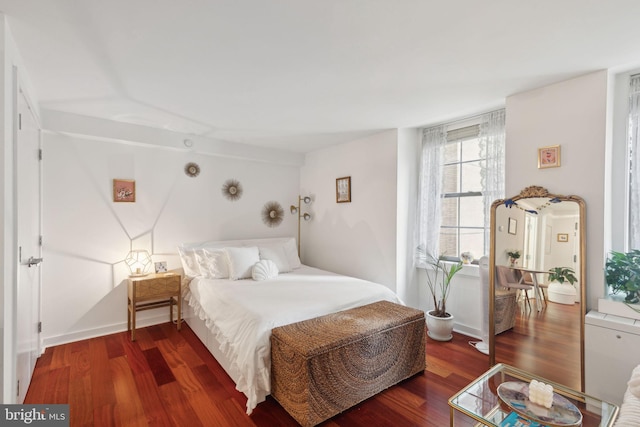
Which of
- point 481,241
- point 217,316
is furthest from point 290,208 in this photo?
point 481,241

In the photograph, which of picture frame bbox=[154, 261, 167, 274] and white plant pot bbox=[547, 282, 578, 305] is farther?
picture frame bbox=[154, 261, 167, 274]

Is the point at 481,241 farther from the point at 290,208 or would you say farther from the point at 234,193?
the point at 234,193

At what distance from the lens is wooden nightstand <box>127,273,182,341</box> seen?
3117 mm

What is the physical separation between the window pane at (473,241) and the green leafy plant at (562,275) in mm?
802

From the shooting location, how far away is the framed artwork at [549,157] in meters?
2.25

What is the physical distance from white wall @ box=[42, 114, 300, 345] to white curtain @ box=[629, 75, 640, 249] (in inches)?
161

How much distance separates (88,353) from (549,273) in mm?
4133

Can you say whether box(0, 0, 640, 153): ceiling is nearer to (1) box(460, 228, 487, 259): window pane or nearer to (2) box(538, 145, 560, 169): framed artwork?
(2) box(538, 145, 560, 169): framed artwork

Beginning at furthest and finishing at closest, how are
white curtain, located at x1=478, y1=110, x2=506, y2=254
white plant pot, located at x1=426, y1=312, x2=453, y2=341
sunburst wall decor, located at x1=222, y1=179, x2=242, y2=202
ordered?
sunburst wall decor, located at x1=222, y1=179, x2=242, y2=202 < white plant pot, located at x1=426, y1=312, x2=453, y2=341 < white curtain, located at x1=478, y1=110, x2=506, y2=254

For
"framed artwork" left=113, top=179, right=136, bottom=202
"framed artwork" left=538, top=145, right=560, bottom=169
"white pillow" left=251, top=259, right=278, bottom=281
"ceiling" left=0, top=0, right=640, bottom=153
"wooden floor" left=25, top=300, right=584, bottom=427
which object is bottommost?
"wooden floor" left=25, top=300, right=584, bottom=427

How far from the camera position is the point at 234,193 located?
421cm

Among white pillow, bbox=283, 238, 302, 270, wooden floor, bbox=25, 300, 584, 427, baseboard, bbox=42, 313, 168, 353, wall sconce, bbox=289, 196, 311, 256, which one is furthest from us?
wall sconce, bbox=289, 196, 311, 256

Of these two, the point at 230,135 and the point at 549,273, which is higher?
the point at 230,135

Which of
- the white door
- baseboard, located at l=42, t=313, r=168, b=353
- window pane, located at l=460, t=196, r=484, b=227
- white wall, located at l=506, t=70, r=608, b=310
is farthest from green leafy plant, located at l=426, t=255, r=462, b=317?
the white door
